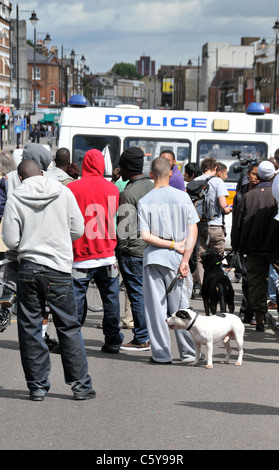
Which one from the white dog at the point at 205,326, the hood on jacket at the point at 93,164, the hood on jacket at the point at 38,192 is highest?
the hood on jacket at the point at 93,164

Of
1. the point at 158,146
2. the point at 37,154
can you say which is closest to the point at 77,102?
the point at 158,146

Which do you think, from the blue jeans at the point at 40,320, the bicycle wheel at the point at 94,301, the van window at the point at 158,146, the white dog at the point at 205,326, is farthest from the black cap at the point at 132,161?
the van window at the point at 158,146

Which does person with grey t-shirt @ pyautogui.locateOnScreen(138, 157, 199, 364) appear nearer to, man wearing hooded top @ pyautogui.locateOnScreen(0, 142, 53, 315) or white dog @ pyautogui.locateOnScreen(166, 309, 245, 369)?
white dog @ pyautogui.locateOnScreen(166, 309, 245, 369)

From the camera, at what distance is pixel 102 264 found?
8156mm

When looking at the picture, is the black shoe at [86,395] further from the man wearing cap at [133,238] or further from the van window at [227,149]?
the van window at [227,149]

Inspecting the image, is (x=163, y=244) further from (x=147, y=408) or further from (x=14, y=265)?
(x=147, y=408)

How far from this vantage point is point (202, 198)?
1185 cm

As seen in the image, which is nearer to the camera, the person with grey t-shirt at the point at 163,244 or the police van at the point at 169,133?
the person with grey t-shirt at the point at 163,244

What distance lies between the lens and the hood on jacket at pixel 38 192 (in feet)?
21.5

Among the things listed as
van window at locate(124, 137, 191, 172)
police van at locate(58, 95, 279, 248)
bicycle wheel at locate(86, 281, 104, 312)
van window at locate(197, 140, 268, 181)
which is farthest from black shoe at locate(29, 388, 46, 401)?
van window at locate(197, 140, 268, 181)

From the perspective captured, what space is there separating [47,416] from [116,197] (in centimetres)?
254

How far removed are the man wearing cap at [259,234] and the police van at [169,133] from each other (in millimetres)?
6986
